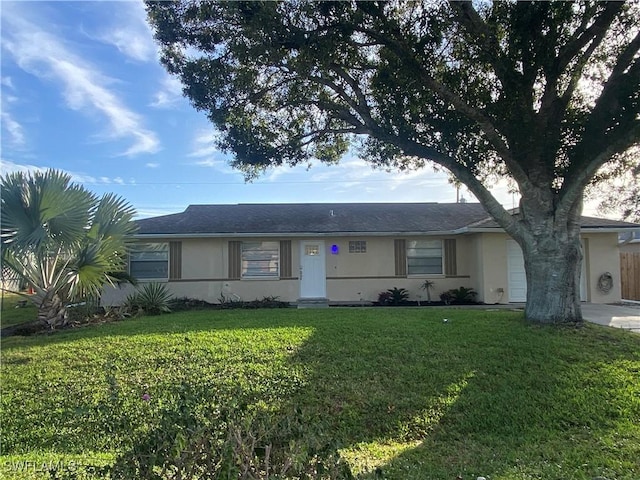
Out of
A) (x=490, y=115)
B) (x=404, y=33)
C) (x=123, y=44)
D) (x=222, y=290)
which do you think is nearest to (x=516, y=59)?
(x=490, y=115)

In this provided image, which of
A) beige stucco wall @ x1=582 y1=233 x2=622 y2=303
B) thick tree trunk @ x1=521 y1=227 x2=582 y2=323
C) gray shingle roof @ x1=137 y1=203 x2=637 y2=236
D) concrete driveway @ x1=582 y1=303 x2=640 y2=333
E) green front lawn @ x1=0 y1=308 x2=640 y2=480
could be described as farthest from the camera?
gray shingle roof @ x1=137 y1=203 x2=637 y2=236

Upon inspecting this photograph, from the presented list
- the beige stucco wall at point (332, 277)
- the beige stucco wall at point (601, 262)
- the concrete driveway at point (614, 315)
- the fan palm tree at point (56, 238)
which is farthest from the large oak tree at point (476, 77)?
the beige stucco wall at point (601, 262)

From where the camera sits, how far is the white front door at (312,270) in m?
15.5

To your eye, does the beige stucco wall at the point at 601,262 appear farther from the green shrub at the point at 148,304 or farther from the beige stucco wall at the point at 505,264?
the green shrub at the point at 148,304

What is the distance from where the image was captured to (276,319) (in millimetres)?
10258

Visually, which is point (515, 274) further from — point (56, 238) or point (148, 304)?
point (56, 238)

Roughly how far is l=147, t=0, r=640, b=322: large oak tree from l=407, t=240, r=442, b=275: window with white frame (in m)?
5.86

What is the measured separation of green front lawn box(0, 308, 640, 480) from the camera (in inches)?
126

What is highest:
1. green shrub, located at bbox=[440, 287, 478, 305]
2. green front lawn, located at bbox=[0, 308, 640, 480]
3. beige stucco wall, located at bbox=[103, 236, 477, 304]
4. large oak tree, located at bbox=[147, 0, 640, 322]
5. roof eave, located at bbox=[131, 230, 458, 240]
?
large oak tree, located at bbox=[147, 0, 640, 322]

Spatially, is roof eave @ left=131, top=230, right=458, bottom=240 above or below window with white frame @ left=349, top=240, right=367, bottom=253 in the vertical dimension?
above

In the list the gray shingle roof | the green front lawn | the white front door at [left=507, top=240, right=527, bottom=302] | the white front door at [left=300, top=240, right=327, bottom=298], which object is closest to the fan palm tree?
the green front lawn

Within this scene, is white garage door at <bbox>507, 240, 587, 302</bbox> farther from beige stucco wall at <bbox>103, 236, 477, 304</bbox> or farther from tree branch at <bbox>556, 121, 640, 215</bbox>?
tree branch at <bbox>556, 121, 640, 215</bbox>

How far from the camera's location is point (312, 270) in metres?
15.6

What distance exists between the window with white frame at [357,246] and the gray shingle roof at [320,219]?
52 centimetres
